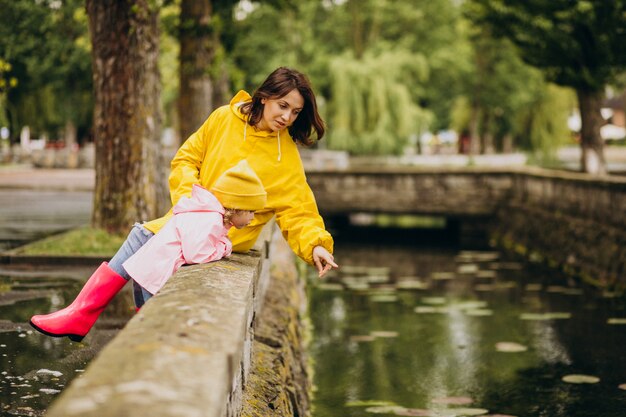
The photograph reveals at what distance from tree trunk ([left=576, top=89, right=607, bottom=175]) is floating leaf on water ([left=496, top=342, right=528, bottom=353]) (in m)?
18.3

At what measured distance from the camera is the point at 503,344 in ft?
32.7

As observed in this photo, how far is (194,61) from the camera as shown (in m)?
17.0

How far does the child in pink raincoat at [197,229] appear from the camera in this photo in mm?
4602

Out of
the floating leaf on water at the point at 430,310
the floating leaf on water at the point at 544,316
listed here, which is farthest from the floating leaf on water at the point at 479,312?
the floating leaf on water at the point at 544,316

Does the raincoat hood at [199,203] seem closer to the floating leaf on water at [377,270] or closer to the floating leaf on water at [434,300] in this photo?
the floating leaf on water at [434,300]

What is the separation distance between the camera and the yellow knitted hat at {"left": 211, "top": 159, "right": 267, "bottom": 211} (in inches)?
186

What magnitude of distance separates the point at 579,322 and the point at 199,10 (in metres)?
8.58

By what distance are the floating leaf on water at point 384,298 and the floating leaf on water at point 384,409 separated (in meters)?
5.55

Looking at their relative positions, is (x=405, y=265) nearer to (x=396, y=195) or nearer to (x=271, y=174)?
(x=396, y=195)

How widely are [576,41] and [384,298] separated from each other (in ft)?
48.2

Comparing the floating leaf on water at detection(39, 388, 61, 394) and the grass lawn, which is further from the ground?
the grass lawn

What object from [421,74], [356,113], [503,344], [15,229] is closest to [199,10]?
[15,229]

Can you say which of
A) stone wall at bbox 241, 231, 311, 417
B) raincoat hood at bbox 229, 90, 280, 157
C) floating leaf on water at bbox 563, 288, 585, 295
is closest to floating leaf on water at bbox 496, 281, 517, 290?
floating leaf on water at bbox 563, 288, 585, 295

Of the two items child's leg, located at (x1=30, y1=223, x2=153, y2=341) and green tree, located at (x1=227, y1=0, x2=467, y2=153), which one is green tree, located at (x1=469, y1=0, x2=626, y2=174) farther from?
child's leg, located at (x1=30, y1=223, x2=153, y2=341)
